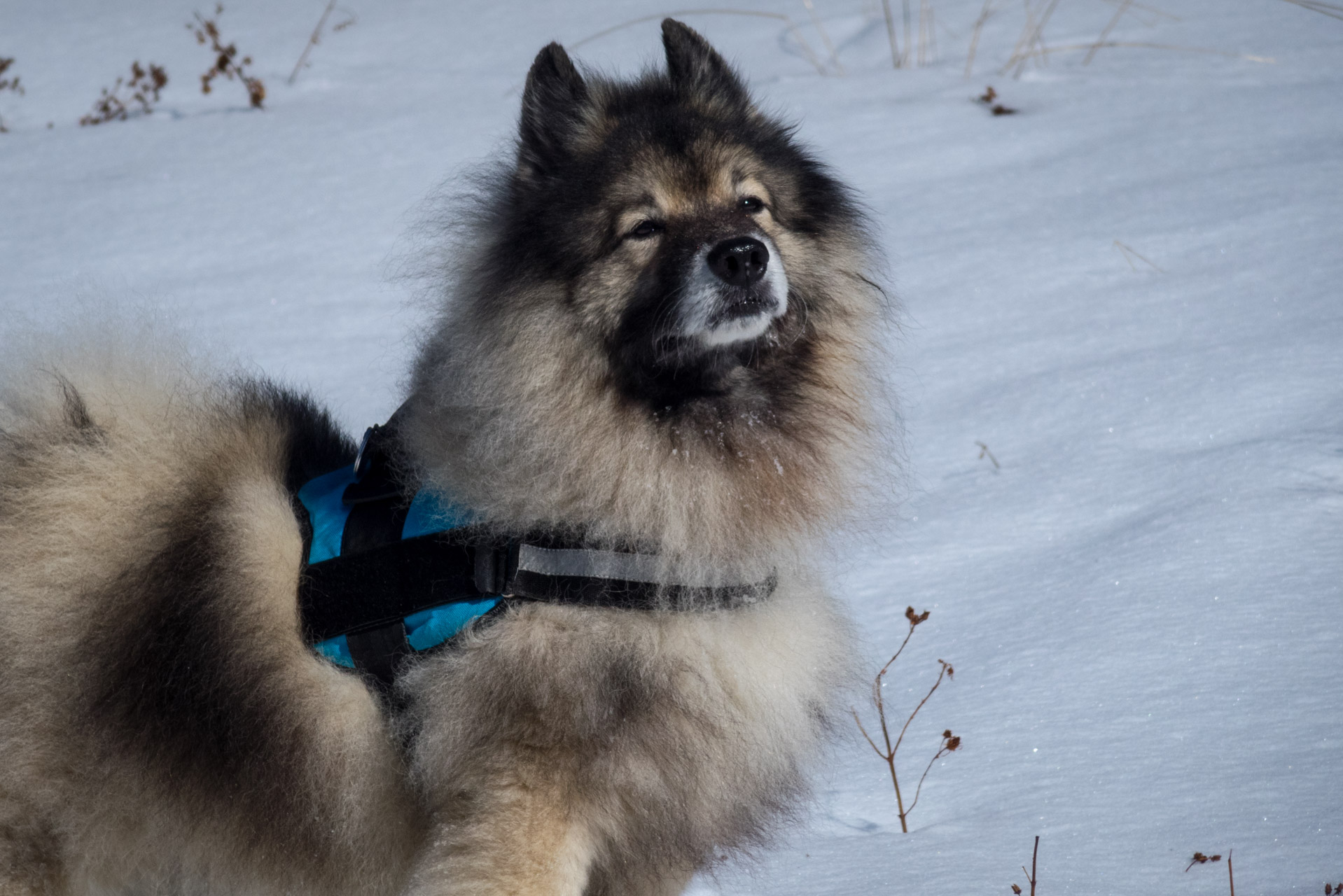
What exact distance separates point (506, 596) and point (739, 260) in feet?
2.58

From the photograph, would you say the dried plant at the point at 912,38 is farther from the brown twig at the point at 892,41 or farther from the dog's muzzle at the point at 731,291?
the dog's muzzle at the point at 731,291

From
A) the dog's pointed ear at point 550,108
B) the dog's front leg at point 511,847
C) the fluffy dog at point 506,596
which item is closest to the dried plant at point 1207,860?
the fluffy dog at point 506,596

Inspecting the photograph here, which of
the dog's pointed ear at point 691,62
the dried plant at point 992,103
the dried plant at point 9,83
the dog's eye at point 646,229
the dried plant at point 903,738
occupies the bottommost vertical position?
the dried plant at point 992,103

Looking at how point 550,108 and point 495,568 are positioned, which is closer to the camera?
point 495,568

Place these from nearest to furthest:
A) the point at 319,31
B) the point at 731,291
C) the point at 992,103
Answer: the point at 731,291 < the point at 992,103 < the point at 319,31

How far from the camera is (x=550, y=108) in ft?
7.95

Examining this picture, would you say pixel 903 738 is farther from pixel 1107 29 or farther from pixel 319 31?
pixel 319 31

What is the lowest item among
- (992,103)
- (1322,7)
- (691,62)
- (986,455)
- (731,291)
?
(1322,7)

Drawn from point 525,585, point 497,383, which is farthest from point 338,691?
point 497,383

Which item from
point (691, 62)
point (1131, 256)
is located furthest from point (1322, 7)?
point (691, 62)

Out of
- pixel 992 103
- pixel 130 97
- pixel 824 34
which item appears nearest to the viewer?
pixel 992 103

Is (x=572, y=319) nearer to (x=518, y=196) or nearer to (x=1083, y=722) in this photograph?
(x=518, y=196)

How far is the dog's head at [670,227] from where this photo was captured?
7.13ft

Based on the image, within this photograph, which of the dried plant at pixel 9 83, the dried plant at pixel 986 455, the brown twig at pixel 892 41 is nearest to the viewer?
the dried plant at pixel 986 455
